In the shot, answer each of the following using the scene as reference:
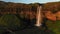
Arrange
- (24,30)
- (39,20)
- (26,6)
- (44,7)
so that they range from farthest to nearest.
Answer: (26,6)
(44,7)
(39,20)
(24,30)

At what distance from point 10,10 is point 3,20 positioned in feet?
4.29

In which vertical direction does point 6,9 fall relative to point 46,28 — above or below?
above

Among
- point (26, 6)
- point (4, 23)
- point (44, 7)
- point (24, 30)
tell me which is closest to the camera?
point (24, 30)

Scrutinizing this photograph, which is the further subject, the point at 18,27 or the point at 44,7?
the point at 44,7

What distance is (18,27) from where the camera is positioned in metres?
3.87

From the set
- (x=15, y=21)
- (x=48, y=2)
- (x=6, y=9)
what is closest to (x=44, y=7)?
(x=48, y=2)

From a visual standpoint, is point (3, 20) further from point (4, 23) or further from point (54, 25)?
point (54, 25)

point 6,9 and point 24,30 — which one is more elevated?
point 6,9

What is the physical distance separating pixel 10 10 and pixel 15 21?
51.5 inches

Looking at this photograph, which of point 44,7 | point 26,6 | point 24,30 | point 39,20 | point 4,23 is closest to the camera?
point 24,30

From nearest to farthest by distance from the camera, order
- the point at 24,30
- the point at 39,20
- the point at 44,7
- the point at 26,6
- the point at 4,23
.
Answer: the point at 24,30
the point at 4,23
the point at 39,20
the point at 44,7
the point at 26,6

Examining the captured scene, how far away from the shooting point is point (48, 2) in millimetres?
5453

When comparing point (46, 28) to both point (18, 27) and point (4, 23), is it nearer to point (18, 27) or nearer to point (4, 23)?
point (18, 27)

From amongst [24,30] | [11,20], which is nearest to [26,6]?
[11,20]
